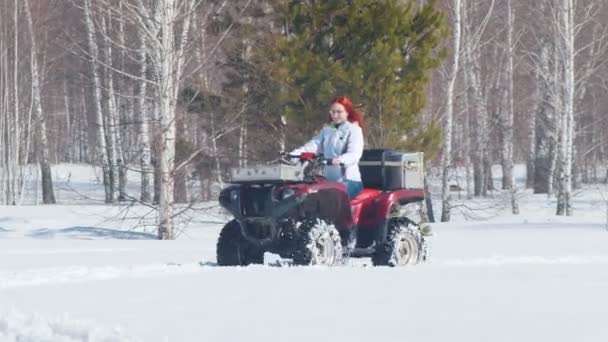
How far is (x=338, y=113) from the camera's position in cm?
1306

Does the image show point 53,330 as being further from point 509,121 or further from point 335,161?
point 509,121

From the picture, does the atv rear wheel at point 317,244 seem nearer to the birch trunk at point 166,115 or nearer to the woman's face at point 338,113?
the woman's face at point 338,113

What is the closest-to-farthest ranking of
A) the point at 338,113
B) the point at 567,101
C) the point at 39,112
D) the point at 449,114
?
1. the point at 338,113
2. the point at 449,114
3. the point at 567,101
4. the point at 39,112

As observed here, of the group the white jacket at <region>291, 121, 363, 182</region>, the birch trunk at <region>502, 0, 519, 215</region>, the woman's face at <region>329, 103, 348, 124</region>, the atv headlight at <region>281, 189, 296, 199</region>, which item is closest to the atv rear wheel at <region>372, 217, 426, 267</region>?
the white jacket at <region>291, 121, 363, 182</region>

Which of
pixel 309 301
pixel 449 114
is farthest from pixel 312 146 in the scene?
pixel 449 114

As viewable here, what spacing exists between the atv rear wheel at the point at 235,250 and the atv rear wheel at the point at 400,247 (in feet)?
4.35

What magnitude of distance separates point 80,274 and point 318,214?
245 centimetres

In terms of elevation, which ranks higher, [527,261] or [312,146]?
[312,146]

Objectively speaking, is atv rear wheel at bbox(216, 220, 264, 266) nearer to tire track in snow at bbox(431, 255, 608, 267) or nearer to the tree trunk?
tire track in snow at bbox(431, 255, 608, 267)

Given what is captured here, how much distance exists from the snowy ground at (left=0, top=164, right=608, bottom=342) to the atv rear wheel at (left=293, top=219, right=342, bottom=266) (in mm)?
A: 340

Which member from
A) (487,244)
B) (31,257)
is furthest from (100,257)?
(487,244)

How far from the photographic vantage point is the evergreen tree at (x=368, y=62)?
72.3 ft

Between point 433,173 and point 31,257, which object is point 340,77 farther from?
point 433,173

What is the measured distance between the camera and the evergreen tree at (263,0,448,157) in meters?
22.0
